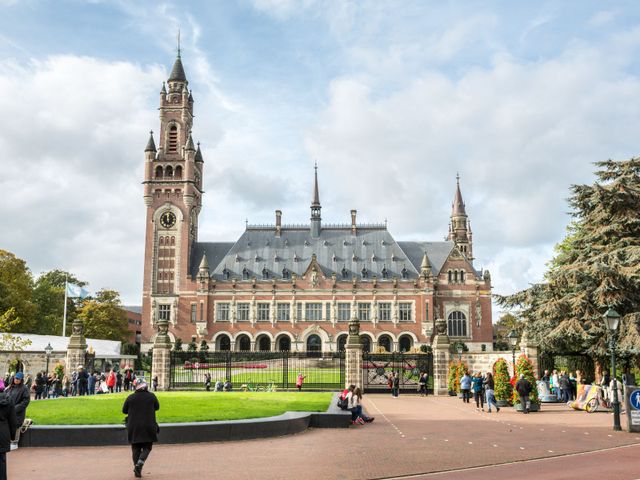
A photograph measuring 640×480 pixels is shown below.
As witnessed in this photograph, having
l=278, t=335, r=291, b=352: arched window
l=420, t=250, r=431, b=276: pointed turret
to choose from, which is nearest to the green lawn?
l=278, t=335, r=291, b=352: arched window

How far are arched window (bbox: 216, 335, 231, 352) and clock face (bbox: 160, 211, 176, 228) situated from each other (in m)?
14.6

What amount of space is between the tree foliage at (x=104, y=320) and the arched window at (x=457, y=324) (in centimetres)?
4312

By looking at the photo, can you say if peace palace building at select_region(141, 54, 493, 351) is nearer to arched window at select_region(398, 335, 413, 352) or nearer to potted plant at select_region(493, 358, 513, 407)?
arched window at select_region(398, 335, 413, 352)

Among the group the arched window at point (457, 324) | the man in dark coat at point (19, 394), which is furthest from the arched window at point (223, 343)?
the man in dark coat at point (19, 394)

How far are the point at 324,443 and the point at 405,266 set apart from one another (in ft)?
206

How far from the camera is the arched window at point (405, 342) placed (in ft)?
249

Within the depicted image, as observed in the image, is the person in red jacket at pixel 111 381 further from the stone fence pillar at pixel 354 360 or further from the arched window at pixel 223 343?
the arched window at pixel 223 343

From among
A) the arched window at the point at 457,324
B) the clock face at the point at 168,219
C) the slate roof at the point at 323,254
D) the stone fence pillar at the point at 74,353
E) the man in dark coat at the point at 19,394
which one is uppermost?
the clock face at the point at 168,219

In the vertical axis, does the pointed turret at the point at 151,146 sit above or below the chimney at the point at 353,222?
above

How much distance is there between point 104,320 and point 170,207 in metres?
18.2

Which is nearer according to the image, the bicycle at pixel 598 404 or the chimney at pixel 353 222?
the bicycle at pixel 598 404

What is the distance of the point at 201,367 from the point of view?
37969 mm

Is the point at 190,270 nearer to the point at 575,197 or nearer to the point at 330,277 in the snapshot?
the point at 330,277

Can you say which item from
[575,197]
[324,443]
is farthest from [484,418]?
[575,197]
